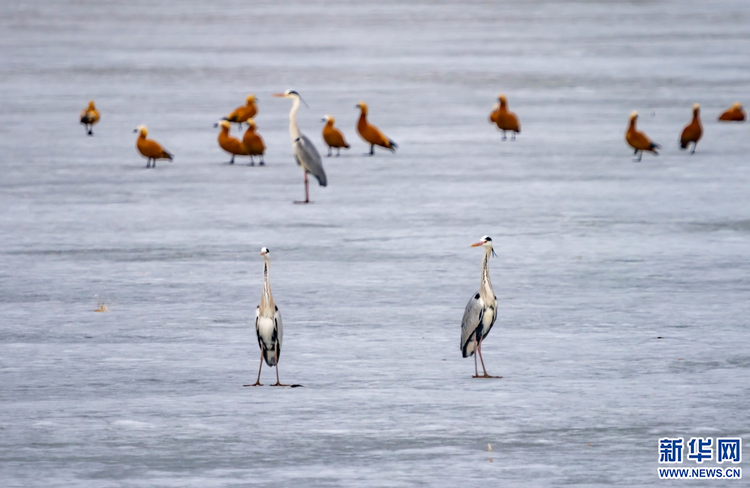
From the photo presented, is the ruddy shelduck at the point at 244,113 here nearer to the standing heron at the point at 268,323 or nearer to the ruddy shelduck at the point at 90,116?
the ruddy shelduck at the point at 90,116

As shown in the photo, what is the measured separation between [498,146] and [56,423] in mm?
15659

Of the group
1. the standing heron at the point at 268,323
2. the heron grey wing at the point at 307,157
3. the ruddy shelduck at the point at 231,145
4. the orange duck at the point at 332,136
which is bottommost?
the standing heron at the point at 268,323

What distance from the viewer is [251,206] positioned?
55.9 ft

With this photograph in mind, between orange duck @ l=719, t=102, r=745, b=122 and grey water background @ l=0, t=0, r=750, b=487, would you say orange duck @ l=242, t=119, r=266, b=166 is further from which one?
orange duck @ l=719, t=102, r=745, b=122

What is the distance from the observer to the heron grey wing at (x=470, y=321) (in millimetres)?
8820

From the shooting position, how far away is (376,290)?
39.7 ft

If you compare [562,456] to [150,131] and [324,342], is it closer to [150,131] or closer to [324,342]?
[324,342]

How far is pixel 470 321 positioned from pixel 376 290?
3240 millimetres

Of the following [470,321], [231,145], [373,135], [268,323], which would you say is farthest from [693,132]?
[268,323]

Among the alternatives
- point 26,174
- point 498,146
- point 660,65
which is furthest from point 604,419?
point 660,65

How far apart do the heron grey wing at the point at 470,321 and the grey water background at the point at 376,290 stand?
0.24 metres

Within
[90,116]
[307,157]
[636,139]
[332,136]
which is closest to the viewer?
[307,157]

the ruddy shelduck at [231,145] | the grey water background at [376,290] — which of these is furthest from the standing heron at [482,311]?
the ruddy shelduck at [231,145]

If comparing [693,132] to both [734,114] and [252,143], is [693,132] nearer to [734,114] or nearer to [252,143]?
[734,114]
